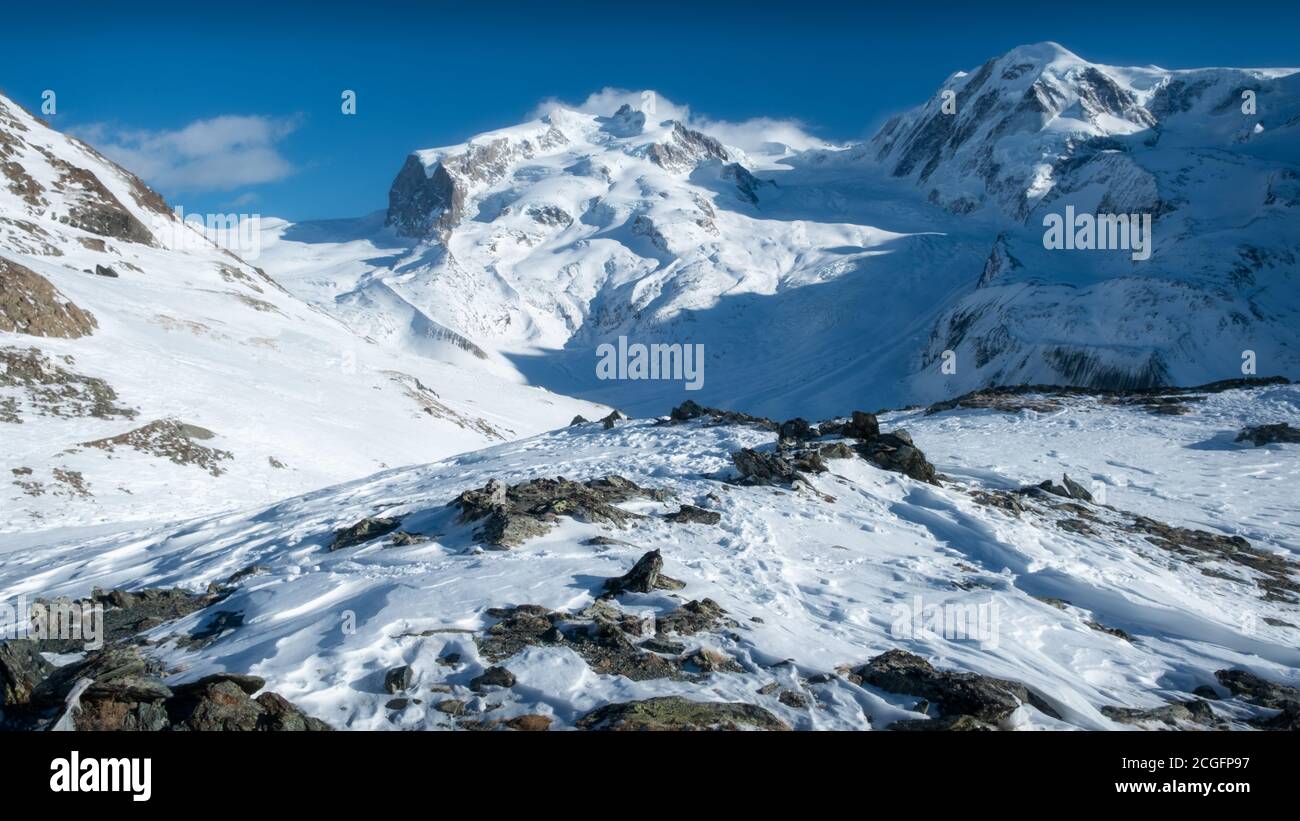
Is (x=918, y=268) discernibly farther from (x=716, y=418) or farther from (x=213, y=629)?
(x=213, y=629)

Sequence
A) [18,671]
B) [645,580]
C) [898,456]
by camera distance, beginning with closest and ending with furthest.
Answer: [18,671], [645,580], [898,456]

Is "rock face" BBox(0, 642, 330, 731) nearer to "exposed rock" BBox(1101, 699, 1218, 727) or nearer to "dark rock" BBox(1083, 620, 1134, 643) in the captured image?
"exposed rock" BBox(1101, 699, 1218, 727)

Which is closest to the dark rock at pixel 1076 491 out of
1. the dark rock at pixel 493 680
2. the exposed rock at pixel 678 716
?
the exposed rock at pixel 678 716

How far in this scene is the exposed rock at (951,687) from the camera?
7459 mm

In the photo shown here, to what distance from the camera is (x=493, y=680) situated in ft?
25.3

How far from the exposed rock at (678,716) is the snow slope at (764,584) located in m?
0.23

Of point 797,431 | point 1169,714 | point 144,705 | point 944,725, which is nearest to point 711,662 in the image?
point 944,725

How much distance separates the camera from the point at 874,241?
155m

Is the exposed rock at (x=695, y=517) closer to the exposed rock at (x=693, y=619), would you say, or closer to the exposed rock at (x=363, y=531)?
the exposed rock at (x=693, y=619)

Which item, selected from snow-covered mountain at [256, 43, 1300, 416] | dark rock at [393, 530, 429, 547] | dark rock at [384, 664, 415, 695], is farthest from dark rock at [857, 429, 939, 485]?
snow-covered mountain at [256, 43, 1300, 416]

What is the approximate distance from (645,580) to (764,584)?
2083 mm

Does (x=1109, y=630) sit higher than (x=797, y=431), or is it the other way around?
(x=797, y=431)
